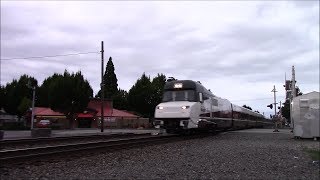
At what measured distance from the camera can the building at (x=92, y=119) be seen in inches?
2640

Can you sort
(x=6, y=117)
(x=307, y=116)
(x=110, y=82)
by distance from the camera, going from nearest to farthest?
(x=307, y=116) → (x=6, y=117) → (x=110, y=82)

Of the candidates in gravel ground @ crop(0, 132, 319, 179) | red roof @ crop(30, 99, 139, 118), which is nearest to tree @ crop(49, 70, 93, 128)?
red roof @ crop(30, 99, 139, 118)

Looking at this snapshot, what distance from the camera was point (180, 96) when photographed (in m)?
23.8

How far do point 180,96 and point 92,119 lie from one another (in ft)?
175

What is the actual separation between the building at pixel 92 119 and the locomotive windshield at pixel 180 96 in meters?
41.6

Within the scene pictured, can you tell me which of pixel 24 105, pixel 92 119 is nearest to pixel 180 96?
pixel 92 119

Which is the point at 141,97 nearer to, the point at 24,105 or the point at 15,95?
the point at 24,105

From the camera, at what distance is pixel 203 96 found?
977 inches

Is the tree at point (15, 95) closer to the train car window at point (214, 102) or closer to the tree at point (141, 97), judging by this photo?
the tree at point (141, 97)

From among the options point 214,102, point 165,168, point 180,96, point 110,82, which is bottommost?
point 165,168

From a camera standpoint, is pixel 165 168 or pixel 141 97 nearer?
pixel 165 168

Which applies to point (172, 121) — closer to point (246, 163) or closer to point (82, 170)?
point (246, 163)

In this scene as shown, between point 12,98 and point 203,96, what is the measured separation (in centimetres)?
6257

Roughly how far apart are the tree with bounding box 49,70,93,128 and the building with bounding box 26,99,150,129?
73.6 inches
